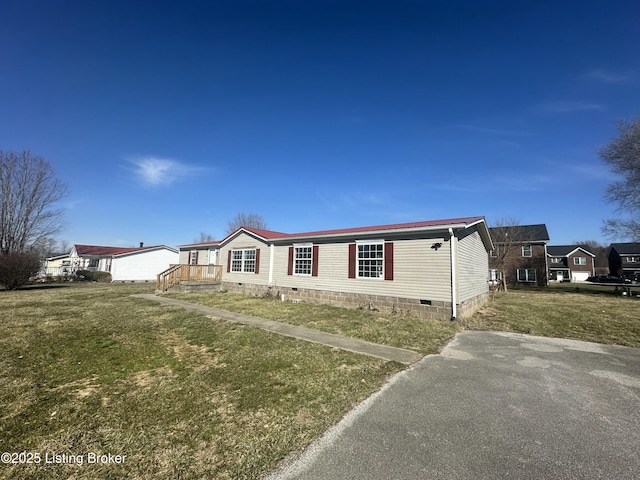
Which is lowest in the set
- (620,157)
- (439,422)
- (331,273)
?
(439,422)

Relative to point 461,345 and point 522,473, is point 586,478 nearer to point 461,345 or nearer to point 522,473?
point 522,473

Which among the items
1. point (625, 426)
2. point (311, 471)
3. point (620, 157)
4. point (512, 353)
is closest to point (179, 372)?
point (311, 471)

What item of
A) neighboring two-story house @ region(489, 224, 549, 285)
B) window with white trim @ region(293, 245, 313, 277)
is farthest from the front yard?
neighboring two-story house @ region(489, 224, 549, 285)

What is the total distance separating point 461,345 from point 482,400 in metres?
3.54

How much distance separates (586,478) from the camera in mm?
2676

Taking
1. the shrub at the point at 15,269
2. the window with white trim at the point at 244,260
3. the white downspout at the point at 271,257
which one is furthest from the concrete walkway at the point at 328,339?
the shrub at the point at 15,269

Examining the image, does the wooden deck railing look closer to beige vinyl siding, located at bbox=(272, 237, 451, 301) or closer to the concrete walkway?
the concrete walkway

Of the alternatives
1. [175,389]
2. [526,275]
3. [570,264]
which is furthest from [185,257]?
[570,264]

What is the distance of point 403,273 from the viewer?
11.7 m

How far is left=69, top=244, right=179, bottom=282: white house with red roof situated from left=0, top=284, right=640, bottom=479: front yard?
25.6m

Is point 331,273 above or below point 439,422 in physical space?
above

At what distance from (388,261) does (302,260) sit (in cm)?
508

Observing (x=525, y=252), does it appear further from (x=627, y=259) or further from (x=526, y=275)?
(x=627, y=259)

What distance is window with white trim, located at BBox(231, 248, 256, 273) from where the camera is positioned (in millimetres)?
18233
